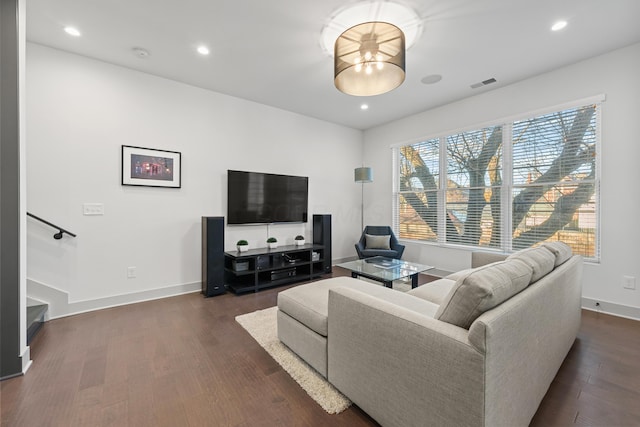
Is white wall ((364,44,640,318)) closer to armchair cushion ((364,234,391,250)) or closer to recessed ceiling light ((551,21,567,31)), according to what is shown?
recessed ceiling light ((551,21,567,31))

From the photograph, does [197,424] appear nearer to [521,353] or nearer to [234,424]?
[234,424]

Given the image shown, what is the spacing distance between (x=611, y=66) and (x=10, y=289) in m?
5.86

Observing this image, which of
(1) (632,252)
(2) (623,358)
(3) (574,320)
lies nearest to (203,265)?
(3) (574,320)

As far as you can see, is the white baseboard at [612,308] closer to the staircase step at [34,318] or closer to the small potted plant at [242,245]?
the small potted plant at [242,245]

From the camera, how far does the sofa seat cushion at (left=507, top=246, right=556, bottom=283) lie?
1.53 meters

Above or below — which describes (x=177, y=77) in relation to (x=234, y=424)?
above

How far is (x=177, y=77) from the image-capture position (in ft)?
11.4

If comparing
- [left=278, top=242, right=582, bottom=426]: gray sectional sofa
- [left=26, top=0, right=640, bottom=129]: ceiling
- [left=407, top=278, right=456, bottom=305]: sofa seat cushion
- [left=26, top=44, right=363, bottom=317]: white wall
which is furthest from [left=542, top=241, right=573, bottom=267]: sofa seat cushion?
[left=26, top=44, right=363, bottom=317]: white wall

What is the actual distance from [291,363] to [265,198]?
2756 mm

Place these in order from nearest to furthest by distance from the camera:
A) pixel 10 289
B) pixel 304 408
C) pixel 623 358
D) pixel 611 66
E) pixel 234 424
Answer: pixel 234 424 → pixel 304 408 → pixel 10 289 → pixel 623 358 → pixel 611 66

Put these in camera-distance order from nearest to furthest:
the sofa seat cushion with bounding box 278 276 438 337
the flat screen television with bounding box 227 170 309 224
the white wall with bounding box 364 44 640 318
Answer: the sofa seat cushion with bounding box 278 276 438 337 < the white wall with bounding box 364 44 640 318 < the flat screen television with bounding box 227 170 309 224

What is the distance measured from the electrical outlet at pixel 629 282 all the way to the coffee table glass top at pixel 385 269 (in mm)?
1983

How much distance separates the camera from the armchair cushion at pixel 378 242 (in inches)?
184

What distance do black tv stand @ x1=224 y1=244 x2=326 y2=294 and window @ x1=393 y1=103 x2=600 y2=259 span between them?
78.5 inches
